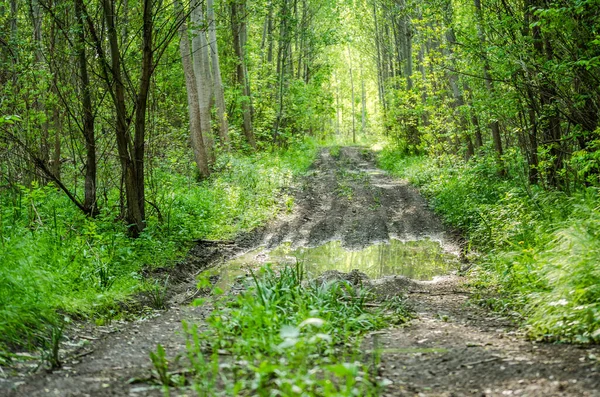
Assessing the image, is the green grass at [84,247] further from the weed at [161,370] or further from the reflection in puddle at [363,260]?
the weed at [161,370]

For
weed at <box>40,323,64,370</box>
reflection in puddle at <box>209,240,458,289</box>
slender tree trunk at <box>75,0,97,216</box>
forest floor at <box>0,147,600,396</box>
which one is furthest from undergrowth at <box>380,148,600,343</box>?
slender tree trunk at <box>75,0,97,216</box>

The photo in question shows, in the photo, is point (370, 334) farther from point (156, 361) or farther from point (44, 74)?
point (44, 74)

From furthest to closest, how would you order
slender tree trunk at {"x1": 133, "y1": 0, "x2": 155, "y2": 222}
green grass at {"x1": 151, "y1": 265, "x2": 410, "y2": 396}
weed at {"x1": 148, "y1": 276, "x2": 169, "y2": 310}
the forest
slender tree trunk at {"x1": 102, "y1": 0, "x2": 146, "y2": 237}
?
slender tree trunk at {"x1": 133, "y1": 0, "x2": 155, "y2": 222}
slender tree trunk at {"x1": 102, "y1": 0, "x2": 146, "y2": 237}
weed at {"x1": 148, "y1": 276, "x2": 169, "y2": 310}
the forest
green grass at {"x1": 151, "y1": 265, "x2": 410, "y2": 396}

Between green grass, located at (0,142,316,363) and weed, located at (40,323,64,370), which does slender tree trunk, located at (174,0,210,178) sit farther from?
weed, located at (40,323,64,370)

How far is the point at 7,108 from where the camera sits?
9.70m

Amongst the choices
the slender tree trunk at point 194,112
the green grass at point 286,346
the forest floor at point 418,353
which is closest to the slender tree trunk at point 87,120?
the forest floor at point 418,353

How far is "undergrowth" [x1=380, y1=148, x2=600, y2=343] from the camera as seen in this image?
4.87m

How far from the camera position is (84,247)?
310 inches

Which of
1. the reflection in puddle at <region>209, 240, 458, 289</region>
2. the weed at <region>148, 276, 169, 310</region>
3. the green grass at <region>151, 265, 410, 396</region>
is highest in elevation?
the green grass at <region>151, 265, 410, 396</region>

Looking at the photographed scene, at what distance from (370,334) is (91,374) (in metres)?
2.64

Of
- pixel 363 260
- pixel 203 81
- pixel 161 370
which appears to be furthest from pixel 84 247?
pixel 203 81

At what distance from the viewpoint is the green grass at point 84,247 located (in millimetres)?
5430

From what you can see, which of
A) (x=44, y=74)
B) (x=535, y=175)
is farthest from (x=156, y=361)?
(x=535, y=175)

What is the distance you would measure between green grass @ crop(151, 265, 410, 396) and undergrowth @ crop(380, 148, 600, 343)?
1.50 meters
